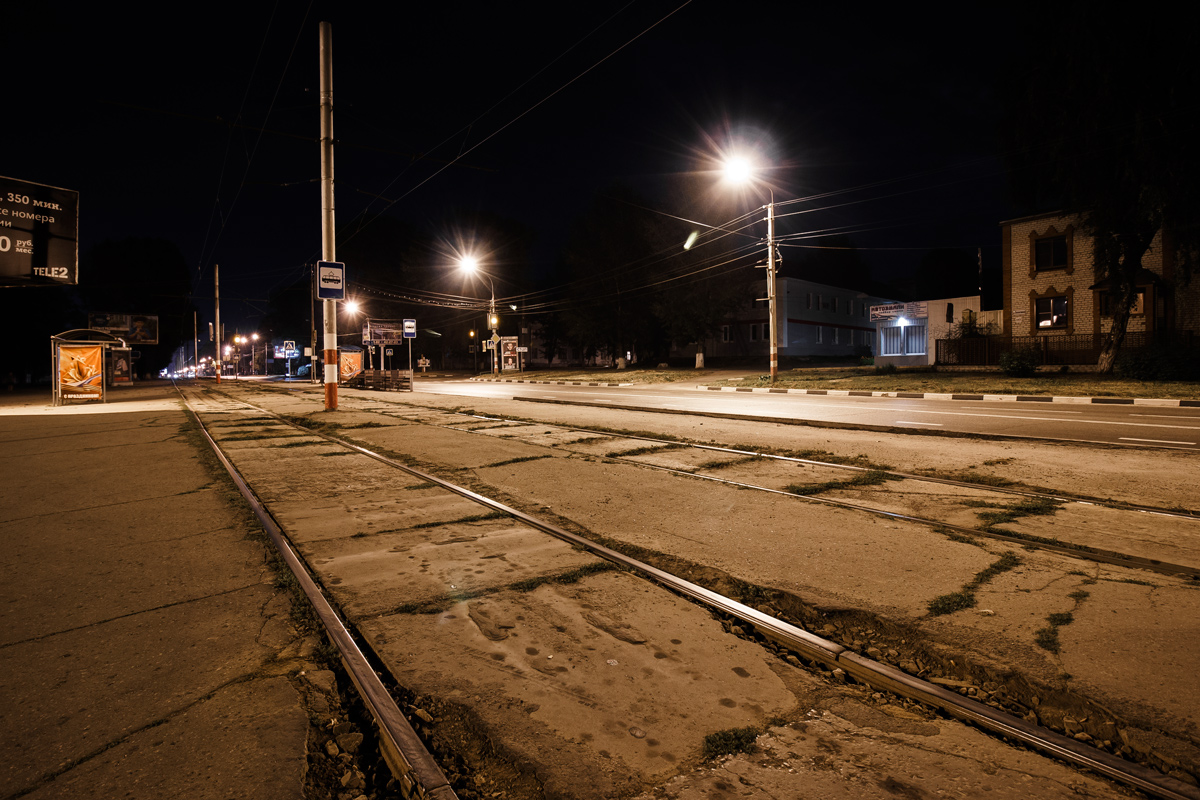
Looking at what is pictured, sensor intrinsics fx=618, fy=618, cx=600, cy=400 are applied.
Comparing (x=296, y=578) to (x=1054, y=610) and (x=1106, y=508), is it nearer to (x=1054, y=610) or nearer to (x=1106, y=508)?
(x=1054, y=610)

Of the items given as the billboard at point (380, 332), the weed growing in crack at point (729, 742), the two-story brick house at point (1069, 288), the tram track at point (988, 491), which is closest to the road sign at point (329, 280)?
the tram track at point (988, 491)

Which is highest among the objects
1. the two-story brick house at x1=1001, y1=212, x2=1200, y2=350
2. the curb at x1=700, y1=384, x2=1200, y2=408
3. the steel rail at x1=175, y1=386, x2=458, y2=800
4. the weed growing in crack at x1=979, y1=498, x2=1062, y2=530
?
the two-story brick house at x1=1001, y1=212, x2=1200, y2=350

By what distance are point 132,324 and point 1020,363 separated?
6837 cm

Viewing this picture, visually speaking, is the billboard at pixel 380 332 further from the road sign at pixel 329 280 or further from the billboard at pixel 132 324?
the road sign at pixel 329 280

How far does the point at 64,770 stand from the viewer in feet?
6.97

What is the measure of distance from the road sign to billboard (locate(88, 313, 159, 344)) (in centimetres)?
5012

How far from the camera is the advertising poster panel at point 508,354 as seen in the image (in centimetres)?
5603

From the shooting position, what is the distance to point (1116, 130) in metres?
22.7

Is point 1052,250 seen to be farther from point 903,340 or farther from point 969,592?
point 969,592

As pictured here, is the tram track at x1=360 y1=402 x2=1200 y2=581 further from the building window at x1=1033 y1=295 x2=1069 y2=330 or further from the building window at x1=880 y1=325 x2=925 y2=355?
the building window at x1=880 y1=325 x2=925 y2=355

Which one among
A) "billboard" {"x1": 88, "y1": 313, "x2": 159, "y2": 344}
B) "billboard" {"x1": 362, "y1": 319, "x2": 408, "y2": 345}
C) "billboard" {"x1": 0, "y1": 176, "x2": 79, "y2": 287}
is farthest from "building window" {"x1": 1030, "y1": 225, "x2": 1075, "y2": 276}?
"billboard" {"x1": 88, "y1": 313, "x2": 159, "y2": 344}

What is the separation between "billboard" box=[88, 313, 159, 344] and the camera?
54.6 metres

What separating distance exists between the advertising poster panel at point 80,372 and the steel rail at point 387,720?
93.3ft

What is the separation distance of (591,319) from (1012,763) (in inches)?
1998
